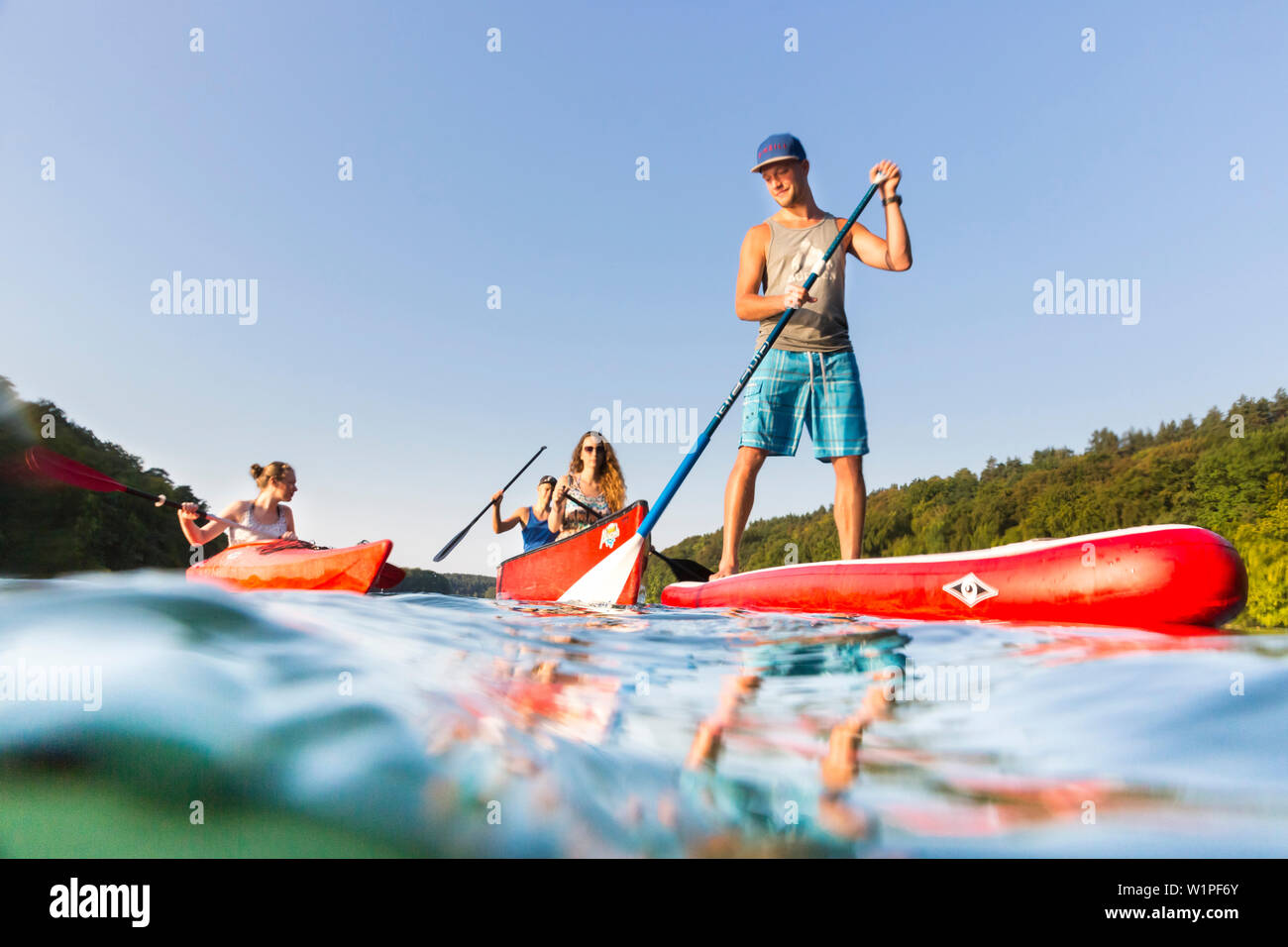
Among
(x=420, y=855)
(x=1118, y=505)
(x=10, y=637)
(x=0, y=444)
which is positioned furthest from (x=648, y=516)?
(x=0, y=444)

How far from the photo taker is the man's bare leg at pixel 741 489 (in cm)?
514

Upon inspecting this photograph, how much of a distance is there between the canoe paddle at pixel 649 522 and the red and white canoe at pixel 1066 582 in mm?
1330

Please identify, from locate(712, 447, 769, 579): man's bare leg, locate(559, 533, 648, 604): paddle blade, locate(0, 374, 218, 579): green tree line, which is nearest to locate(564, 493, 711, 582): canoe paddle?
locate(559, 533, 648, 604): paddle blade

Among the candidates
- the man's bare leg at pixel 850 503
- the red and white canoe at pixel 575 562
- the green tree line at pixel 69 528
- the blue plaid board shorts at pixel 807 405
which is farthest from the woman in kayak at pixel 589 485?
the green tree line at pixel 69 528

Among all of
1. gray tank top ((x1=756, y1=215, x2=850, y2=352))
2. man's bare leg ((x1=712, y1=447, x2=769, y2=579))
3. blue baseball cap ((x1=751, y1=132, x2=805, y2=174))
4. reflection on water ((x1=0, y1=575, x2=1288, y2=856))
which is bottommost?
reflection on water ((x1=0, y1=575, x2=1288, y2=856))

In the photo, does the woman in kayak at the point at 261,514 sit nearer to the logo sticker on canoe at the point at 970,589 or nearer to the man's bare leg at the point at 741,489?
the man's bare leg at the point at 741,489

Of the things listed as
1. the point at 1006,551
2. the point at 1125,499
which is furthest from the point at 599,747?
the point at 1125,499

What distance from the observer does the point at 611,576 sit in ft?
17.8

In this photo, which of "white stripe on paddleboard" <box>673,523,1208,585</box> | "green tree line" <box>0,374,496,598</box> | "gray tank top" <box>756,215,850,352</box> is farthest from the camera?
"green tree line" <box>0,374,496,598</box>

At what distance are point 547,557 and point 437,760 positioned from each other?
4390 millimetres

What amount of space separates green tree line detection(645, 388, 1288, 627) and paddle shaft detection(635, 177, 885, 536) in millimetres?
14763

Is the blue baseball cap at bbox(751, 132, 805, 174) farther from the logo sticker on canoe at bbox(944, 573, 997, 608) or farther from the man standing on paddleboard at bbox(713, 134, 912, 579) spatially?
the logo sticker on canoe at bbox(944, 573, 997, 608)

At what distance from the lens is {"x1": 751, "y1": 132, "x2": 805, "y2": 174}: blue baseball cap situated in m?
5.04
